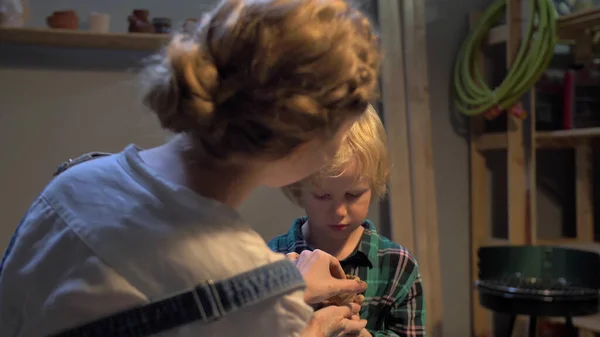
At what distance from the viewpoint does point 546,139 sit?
2.21 metres

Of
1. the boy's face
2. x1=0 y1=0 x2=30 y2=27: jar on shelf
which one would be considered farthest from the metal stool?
x1=0 y1=0 x2=30 y2=27: jar on shelf

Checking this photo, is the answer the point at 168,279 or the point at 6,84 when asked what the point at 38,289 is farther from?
the point at 6,84

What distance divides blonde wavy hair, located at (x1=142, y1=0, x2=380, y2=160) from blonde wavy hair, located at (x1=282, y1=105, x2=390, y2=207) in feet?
1.29

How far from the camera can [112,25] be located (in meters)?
1.87

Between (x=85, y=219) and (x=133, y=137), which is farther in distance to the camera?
(x=133, y=137)

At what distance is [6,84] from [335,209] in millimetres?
1281

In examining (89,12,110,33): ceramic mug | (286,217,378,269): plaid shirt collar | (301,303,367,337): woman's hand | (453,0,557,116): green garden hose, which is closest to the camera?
(301,303,367,337): woman's hand

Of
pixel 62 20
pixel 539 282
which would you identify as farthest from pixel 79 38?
pixel 539 282

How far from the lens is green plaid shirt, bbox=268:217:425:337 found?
1.02m

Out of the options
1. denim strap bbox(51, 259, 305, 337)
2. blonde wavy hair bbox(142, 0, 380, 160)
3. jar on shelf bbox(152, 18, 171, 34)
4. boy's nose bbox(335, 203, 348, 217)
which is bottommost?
boy's nose bbox(335, 203, 348, 217)

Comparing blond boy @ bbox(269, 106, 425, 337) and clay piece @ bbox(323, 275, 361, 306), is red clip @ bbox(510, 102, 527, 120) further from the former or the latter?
clay piece @ bbox(323, 275, 361, 306)

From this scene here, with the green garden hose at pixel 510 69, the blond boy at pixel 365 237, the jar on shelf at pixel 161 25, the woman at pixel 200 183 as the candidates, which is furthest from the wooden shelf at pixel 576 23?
the woman at pixel 200 183

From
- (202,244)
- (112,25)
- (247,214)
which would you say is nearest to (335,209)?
(202,244)

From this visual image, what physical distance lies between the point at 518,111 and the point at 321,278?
1569 millimetres
